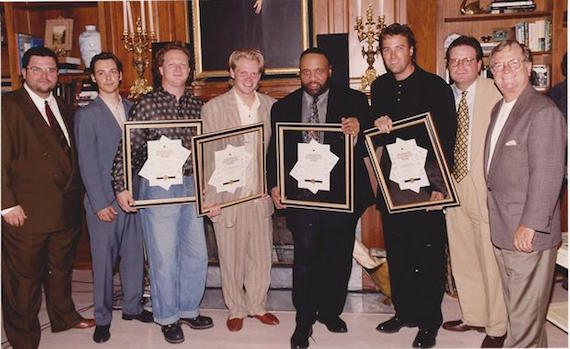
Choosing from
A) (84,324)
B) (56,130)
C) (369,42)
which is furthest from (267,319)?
(369,42)

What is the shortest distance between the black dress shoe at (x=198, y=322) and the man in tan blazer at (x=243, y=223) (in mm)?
135

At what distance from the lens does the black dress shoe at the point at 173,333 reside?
3219 mm

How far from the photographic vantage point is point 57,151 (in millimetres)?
3141

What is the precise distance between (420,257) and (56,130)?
7.29ft

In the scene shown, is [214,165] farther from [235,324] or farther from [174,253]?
[235,324]

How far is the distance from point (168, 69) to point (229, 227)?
973mm

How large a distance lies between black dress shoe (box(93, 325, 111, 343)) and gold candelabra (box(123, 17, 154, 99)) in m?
1.99

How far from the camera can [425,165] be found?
2852 millimetres

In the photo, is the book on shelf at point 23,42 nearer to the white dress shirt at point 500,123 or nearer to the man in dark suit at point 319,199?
the man in dark suit at point 319,199

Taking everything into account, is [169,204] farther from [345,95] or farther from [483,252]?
[483,252]

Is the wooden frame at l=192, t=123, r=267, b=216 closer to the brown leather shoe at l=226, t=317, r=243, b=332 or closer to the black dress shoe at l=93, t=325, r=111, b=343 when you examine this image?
the brown leather shoe at l=226, t=317, r=243, b=332

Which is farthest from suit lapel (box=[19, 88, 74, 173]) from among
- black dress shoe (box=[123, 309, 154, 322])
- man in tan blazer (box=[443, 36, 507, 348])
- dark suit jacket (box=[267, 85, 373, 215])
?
man in tan blazer (box=[443, 36, 507, 348])

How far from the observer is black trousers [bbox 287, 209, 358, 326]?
3059 millimetres

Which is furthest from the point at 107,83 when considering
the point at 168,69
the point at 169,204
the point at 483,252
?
the point at 483,252
